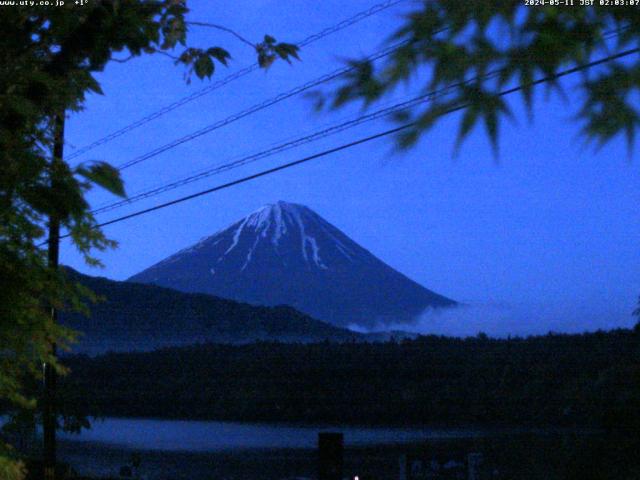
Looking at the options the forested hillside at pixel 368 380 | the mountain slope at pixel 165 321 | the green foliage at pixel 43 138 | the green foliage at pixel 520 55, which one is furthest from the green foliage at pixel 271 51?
the mountain slope at pixel 165 321

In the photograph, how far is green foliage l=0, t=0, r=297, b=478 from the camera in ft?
17.8

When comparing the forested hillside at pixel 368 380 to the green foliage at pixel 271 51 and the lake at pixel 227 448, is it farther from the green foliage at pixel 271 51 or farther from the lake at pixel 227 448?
the green foliage at pixel 271 51

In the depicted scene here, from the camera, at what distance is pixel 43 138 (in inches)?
262

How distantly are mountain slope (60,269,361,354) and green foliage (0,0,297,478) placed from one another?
42.6 metres

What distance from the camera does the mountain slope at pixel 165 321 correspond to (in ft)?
168

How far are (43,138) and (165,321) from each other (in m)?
47.6

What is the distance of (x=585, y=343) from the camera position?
29.0 meters

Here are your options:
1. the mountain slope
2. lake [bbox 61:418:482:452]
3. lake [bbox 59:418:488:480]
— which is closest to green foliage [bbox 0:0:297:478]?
lake [bbox 59:418:488:480]

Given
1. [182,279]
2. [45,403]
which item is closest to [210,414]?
[45,403]

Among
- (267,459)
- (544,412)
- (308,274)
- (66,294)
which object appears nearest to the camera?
(66,294)

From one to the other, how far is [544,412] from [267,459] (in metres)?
10.3

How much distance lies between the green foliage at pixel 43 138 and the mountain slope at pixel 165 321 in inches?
1677

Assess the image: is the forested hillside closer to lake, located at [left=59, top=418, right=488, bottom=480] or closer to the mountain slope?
lake, located at [left=59, top=418, right=488, bottom=480]

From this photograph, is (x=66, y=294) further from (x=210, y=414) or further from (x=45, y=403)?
(x=210, y=414)
